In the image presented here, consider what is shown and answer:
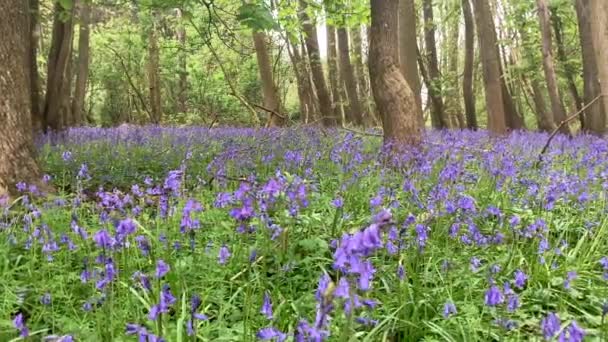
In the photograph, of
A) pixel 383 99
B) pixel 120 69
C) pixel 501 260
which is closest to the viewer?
pixel 501 260

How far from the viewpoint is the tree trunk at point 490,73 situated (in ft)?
Answer: 36.2

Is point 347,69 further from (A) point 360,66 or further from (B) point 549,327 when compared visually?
(B) point 549,327

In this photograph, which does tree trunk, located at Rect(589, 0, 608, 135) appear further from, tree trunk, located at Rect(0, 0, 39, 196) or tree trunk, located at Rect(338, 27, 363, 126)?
tree trunk, located at Rect(0, 0, 39, 196)

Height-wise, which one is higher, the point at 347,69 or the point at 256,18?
the point at 347,69

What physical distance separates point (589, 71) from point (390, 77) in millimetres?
7700

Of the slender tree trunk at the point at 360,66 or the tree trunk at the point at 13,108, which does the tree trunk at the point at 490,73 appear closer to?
the slender tree trunk at the point at 360,66

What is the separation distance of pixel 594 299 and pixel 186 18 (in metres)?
4.24

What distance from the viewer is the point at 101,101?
90.9 feet

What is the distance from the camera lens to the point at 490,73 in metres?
11.2

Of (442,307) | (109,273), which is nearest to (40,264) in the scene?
(109,273)

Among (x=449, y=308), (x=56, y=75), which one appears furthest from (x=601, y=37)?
(x=56, y=75)

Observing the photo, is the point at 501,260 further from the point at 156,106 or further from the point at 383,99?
the point at 156,106

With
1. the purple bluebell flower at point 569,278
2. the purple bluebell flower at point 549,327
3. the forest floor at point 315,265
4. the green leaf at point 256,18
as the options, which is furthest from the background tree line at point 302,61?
the purple bluebell flower at point 549,327

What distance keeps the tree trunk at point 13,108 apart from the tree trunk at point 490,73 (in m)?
8.77
